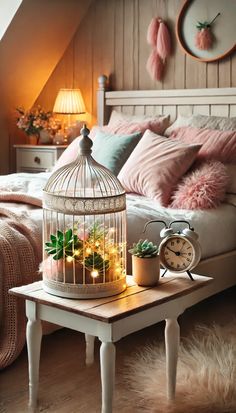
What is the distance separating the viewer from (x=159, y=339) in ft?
8.83

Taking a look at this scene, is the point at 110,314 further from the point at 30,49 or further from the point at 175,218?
the point at 30,49

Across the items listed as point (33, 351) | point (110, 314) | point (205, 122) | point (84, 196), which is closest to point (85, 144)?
point (84, 196)

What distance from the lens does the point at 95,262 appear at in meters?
1.90

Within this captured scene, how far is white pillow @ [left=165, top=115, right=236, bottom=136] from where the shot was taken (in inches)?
141

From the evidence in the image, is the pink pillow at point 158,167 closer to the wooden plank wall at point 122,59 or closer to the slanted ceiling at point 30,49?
the wooden plank wall at point 122,59

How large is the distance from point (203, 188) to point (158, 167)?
1.03 feet

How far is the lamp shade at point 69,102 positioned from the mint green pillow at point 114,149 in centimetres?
102

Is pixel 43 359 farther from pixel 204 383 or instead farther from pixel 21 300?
pixel 204 383

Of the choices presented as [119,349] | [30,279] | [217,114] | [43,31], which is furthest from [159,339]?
[43,31]

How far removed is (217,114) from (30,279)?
6.48ft

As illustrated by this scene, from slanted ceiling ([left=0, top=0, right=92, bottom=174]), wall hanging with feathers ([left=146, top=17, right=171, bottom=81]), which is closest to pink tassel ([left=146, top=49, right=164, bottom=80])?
wall hanging with feathers ([left=146, top=17, right=171, bottom=81])

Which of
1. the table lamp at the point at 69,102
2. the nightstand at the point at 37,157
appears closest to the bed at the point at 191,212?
the table lamp at the point at 69,102

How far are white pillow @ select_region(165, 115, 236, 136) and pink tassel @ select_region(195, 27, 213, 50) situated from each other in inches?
19.5

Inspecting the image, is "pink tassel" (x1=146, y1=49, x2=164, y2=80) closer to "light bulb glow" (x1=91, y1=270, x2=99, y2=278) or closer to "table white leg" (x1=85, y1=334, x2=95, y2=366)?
"table white leg" (x1=85, y1=334, x2=95, y2=366)
